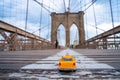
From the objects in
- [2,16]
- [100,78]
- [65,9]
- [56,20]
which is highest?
[65,9]

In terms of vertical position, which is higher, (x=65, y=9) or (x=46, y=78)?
(x=65, y=9)

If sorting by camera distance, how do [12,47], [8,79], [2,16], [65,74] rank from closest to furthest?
[8,79] < [65,74] < [12,47] < [2,16]

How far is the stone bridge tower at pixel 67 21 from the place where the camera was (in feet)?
187

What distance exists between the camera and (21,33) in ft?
58.0

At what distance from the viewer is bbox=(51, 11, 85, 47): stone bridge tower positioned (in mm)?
57031

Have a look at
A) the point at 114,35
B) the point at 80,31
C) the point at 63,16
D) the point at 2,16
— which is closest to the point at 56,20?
the point at 63,16

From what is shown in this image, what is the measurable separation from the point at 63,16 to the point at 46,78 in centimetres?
5750

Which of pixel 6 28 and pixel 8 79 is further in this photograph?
pixel 6 28

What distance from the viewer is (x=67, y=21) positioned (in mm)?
58062

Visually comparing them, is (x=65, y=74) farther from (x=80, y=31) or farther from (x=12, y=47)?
(x=80, y=31)

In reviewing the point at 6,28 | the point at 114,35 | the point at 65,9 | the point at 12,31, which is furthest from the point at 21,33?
the point at 65,9

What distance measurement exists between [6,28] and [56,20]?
45.7 m

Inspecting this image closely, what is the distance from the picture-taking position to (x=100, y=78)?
2.98 meters

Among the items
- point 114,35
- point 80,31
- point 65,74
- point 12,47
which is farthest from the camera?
point 80,31
